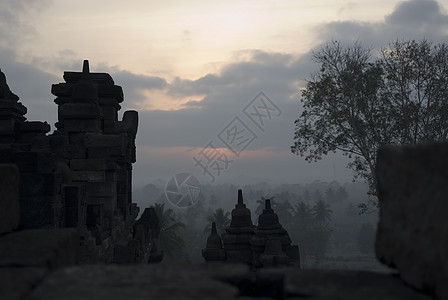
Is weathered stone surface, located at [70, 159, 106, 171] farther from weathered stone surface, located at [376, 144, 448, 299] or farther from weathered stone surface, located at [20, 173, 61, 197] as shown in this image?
weathered stone surface, located at [376, 144, 448, 299]

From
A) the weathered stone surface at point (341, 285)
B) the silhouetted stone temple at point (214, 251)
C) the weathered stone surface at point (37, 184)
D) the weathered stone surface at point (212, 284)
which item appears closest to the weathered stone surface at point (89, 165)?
the weathered stone surface at point (37, 184)

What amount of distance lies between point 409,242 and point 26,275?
2.21 metres

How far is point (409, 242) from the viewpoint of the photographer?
103 inches

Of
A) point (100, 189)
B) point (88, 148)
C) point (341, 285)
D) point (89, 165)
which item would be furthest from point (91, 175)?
point (341, 285)

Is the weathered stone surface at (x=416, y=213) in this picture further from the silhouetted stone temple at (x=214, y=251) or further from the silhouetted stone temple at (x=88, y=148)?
the silhouetted stone temple at (x=214, y=251)

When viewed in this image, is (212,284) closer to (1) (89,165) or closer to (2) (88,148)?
(1) (89,165)

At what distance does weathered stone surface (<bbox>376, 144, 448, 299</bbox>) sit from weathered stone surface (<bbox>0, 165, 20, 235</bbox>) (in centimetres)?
280

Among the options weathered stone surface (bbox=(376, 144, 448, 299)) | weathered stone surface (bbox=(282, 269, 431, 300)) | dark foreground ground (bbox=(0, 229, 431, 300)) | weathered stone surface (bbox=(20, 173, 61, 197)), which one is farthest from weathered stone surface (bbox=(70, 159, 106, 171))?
weathered stone surface (bbox=(376, 144, 448, 299))

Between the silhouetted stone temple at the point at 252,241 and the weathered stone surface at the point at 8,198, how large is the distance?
1292cm

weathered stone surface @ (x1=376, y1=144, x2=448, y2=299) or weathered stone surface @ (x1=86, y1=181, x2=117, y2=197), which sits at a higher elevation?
weathered stone surface @ (x1=86, y1=181, x2=117, y2=197)

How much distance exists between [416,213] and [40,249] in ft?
8.07

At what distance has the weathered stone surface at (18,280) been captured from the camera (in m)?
2.65

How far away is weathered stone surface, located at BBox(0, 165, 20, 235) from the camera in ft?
12.7

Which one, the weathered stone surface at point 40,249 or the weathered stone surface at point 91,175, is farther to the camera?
the weathered stone surface at point 91,175
